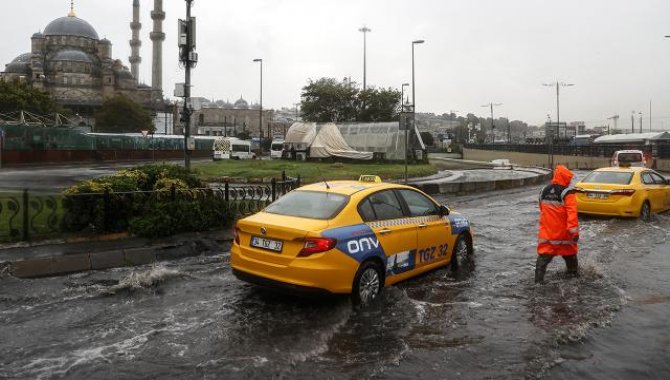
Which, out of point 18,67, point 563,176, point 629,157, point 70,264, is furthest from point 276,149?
point 18,67

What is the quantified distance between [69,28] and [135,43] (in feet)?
43.7

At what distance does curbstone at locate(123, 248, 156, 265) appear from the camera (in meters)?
8.95

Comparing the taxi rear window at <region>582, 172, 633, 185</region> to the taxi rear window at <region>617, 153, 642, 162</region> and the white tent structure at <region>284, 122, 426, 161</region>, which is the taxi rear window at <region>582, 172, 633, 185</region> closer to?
the taxi rear window at <region>617, 153, 642, 162</region>

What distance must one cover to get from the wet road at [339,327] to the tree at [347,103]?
54304 millimetres

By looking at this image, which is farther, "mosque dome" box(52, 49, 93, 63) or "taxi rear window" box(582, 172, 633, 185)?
"mosque dome" box(52, 49, 93, 63)

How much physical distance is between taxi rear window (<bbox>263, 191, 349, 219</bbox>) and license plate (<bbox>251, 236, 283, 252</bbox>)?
48cm

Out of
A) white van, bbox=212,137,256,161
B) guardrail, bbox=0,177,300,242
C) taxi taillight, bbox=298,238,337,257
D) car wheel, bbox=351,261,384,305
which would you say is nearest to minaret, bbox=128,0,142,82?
white van, bbox=212,137,256,161

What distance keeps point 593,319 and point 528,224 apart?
7.71 metres

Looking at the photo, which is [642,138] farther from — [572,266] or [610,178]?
[572,266]

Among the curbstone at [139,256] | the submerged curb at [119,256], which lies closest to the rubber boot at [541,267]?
the submerged curb at [119,256]

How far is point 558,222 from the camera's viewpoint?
24.9ft

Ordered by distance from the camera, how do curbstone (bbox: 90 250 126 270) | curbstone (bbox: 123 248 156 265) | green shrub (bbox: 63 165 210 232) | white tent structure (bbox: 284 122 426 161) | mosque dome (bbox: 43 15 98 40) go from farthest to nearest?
mosque dome (bbox: 43 15 98 40)
white tent structure (bbox: 284 122 426 161)
green shrub (bbox: 63 165 210 232)
curbstone (bbox: 123 248 156 265)
curbstone (bbox: 90 250 126 270)

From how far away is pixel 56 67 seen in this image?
104 metres

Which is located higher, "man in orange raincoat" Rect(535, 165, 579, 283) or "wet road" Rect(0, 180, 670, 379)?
"man in orange raincoat" Rect(535, 165, 579, 283)
